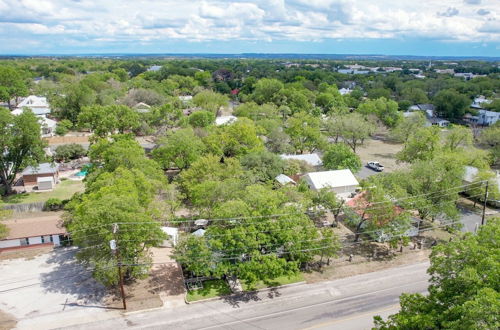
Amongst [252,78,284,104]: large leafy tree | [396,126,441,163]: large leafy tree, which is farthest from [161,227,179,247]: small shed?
[252,78,284,104]: large leafy tree

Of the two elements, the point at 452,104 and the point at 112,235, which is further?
the point at 452,104

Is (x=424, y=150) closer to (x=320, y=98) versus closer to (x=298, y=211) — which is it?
(x=298, y=211)

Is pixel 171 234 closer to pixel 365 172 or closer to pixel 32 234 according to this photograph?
pixel 32 234

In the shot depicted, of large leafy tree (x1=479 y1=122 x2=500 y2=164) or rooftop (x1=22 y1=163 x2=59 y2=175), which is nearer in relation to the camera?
rooftop (x1=22 y1=163 x2=59 y2=175)

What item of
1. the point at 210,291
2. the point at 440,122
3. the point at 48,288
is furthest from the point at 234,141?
the point at 440,122

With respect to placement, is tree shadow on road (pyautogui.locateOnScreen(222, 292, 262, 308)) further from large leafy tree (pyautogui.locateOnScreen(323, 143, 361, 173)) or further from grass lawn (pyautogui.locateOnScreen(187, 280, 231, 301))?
large leafy tree (pyautogui.locateOnScreen(323, 143, 361, 173))

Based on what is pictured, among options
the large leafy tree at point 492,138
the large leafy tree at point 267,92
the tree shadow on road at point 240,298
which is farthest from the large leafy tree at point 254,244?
the large leafy tree at point 267,92

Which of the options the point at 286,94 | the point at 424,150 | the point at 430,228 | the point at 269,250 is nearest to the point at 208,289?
the point at 269,250
